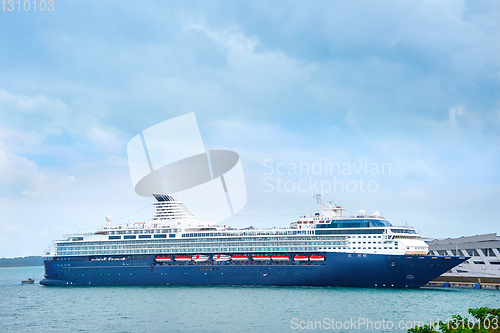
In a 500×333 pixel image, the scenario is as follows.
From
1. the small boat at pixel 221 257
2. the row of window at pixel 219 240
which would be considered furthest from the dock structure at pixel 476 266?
the small boat at pixel 221 257

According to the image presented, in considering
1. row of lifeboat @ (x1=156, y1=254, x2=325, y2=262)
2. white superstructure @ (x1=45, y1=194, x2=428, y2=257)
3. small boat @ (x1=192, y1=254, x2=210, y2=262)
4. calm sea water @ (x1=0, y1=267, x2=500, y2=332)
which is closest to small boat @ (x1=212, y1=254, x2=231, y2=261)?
row of lifeboat @ (x1=156, y1=254, x2=325, y2=262)

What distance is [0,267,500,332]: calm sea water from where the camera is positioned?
39.2 m

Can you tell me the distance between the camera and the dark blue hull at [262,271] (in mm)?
59062

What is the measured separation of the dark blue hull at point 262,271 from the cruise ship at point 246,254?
0.39 ft

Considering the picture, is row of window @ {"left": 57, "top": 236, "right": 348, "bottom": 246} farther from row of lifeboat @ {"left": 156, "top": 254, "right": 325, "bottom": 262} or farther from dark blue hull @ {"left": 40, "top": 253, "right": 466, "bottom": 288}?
dark blue hull @ {"left": 40, "top": 253, "right": 466, "bottom": 288}

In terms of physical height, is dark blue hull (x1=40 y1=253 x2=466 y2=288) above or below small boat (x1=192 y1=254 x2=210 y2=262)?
below

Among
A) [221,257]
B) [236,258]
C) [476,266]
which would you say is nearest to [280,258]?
[236,258]

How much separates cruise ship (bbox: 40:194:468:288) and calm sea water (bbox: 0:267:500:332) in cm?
232

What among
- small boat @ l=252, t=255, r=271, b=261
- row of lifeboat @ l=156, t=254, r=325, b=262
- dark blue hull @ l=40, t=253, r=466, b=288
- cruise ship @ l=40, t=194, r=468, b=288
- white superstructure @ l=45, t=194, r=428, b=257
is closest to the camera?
dark blue hull @ l=40, t=253, r=466, b=288

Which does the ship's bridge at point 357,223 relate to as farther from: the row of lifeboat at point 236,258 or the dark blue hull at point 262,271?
the row of lifeboat at point 236,258

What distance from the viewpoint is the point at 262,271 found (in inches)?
2542

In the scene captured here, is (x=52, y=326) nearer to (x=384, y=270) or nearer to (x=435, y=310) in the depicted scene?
(x=435, y=310)

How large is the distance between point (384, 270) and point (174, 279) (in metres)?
28.7

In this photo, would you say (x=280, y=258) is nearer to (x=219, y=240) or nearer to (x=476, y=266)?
(x=219, y=240)
